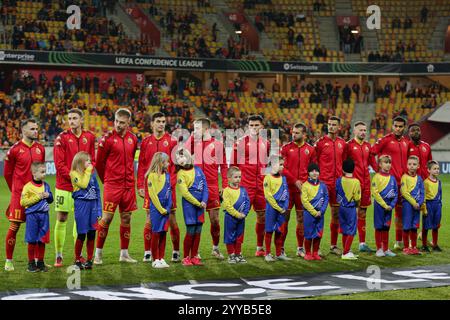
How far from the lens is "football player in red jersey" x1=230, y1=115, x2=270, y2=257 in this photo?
1147cm

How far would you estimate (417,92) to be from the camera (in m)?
41.3

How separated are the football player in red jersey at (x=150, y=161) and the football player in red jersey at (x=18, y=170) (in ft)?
4.89

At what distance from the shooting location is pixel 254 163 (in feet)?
37.7

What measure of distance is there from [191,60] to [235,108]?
3.30 m

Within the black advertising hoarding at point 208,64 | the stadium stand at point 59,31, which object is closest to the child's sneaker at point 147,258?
the black advertising hoarding at point 208,64

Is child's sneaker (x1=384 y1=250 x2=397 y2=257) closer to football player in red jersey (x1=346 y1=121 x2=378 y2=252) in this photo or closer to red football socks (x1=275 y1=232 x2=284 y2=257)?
football player in red jersey (x1=346 y1=121 x2=378 y2=252)

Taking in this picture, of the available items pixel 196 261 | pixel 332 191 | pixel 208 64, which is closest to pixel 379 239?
pixel 332 191

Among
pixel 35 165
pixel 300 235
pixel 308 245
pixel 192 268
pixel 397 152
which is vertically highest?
pixel 397 152

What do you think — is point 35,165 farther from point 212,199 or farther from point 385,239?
point 385,239

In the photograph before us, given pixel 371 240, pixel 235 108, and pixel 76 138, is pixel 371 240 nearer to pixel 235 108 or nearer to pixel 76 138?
pixel 76 138

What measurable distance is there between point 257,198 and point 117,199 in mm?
2113

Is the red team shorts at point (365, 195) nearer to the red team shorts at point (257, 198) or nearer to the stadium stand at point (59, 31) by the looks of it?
the red team shorts at point (257, 198)

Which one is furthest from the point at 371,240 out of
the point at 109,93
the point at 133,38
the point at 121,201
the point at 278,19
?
the point at 278,19

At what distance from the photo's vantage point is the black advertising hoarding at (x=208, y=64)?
3465 centimetres
